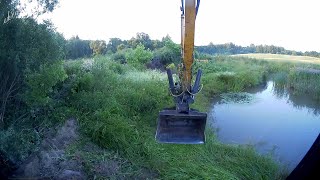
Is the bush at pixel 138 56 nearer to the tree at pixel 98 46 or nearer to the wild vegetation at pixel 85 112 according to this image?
the tree at pixel 98 46

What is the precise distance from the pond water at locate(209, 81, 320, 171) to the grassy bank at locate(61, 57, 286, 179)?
1.06 m

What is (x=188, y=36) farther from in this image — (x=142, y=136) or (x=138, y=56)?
(x=138, y=56)

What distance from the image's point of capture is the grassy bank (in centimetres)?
535

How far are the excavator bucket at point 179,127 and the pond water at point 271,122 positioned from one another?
98.3 inches

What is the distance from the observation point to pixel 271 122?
9055 millimetres

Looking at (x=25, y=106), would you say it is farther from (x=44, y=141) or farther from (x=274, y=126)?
(x=274, y=126)

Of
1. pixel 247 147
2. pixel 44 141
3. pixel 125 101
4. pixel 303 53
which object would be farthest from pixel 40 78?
pixel 303 53

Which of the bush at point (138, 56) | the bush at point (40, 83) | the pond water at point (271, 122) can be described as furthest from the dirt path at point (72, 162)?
the bush at point (138, 56)

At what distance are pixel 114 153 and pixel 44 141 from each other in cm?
126

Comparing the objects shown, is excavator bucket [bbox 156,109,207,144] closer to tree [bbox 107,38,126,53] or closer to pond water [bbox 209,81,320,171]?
pond water [bbox 209,81,320,171]

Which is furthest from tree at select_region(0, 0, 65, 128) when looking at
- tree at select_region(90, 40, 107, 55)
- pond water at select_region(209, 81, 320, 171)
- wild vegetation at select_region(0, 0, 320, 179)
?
tree at select_region(90, 40, 107, 55)

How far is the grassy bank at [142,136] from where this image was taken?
5352mm

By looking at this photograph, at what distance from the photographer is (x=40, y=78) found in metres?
4.80

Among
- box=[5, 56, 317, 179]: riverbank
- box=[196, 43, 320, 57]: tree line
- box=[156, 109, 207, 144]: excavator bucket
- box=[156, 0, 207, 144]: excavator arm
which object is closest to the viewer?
box=[156, 0, 207, 144]: excavator arm
